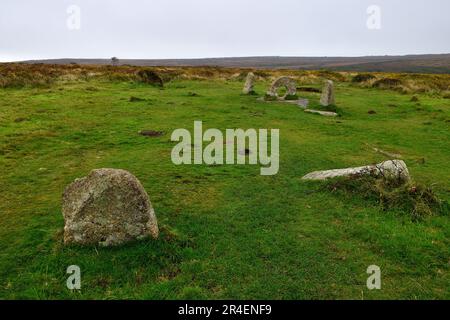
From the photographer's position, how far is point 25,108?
84.9 ft

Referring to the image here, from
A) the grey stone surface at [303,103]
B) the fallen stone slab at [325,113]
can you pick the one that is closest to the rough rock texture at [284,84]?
the grey stone surface at [303,103]

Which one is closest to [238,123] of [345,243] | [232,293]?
[345,243]

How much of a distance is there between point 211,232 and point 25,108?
2049 cm

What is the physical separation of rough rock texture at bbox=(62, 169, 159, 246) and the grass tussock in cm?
674

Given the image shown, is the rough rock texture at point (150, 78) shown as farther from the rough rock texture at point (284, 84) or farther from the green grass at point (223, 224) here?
the green grass at point (223, 224)

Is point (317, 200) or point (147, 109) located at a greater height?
point (147, 109)

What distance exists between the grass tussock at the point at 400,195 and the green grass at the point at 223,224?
256 millimetres

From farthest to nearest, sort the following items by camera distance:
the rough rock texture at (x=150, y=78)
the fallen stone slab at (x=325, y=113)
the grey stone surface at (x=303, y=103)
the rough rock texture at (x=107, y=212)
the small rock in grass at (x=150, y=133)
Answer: the rough rock texture at (x=150, y=78), the grey stone surface at (x=303, y=103), the fallen stone slab at (x=325, y=113), the small rock in grass at (x=150, y=133), the rough rock texture at (x=107, y=212)

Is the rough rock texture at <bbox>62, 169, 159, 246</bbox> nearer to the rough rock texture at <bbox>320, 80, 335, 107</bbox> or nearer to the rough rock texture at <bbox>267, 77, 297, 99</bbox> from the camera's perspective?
the rough rock texture at <bbox>320, 80, 335, 107</bbox>

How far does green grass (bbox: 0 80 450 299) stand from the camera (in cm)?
809

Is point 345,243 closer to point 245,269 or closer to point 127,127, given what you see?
point 245,269

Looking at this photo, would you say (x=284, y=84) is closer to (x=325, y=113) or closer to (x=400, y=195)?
(x=325, y=113)

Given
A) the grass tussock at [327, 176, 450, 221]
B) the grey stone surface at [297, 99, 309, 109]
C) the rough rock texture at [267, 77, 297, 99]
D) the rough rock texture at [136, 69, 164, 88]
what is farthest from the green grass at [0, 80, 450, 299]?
the rough rock texture at [136, 69, 164, 88]

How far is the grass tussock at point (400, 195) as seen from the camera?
1143cm
